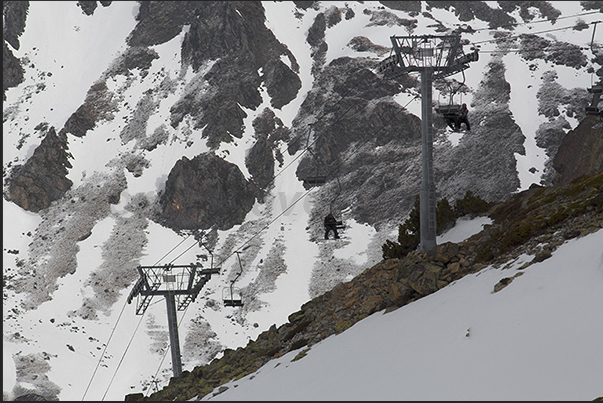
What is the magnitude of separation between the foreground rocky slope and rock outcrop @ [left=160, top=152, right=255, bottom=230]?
70.7 m

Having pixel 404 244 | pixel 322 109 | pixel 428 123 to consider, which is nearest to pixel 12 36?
pixel 322 109

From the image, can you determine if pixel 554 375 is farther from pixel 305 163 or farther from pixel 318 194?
pixel 305 163

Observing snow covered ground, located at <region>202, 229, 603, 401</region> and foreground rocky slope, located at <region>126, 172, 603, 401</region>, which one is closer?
snow covered ground, located at <region>202, 229, 603, 401</region>

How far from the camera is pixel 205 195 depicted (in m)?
94.2

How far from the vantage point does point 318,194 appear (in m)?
93.2

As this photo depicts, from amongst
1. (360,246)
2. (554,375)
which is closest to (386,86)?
(360,246)

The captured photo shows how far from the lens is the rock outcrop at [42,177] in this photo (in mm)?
92750

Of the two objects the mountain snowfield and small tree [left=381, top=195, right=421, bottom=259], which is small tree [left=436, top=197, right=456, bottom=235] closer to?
the mountain snowfield

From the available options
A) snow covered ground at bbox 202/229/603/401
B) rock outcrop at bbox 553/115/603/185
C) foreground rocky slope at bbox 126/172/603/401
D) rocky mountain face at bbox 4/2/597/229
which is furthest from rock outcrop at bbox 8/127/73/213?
snow covered ground at bbox 202/229/603/401

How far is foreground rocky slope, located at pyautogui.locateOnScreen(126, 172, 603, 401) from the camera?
54.9 feet

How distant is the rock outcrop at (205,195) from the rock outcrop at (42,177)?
63.1ft

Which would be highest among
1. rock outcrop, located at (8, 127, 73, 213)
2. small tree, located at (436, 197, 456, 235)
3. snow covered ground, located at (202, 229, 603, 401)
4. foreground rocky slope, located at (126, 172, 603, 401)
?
rock outcrop, located at (8, 127, 73, 213)

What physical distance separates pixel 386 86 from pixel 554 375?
347 ft

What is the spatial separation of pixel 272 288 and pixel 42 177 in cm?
4991
